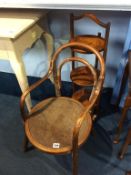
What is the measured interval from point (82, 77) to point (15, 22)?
565 millimetres

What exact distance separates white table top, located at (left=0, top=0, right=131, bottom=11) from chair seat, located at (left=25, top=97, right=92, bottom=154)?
53cm

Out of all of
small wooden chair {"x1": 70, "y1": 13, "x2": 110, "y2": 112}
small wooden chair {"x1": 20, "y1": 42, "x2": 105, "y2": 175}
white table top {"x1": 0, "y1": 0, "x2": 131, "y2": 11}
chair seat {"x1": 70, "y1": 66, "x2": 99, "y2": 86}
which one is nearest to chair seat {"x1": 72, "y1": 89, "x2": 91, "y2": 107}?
small wooden chair {"x1": 70, "y1": 13, "x2": 110, "y2": 112}

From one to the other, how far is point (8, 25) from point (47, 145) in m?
0.68

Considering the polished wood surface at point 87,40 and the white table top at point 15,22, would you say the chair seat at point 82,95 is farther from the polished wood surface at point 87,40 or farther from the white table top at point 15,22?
the white table top at point 15,22

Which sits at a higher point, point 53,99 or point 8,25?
point 8,25

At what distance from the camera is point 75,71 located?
1396 millimetres

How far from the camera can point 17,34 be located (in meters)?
0.98

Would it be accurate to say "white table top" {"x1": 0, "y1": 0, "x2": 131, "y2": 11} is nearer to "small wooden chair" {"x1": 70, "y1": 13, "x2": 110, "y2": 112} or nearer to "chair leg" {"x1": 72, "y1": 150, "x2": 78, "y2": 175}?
"small wooden chair" {"x1": 70, "y1": 13, "x2": 110, "y2": 112}

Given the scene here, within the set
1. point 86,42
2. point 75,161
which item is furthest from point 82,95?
point 75,161

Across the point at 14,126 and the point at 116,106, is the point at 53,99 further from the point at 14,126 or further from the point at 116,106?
the point at 116,106

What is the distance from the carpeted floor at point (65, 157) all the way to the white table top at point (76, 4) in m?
0.85

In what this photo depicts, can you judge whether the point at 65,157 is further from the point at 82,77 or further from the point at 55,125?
the point at 82,77

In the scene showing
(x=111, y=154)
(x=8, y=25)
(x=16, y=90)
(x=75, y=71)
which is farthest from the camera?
(x=16, y=90)

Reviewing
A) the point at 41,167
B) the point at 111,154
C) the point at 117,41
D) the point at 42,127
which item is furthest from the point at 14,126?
the point at 117,41
